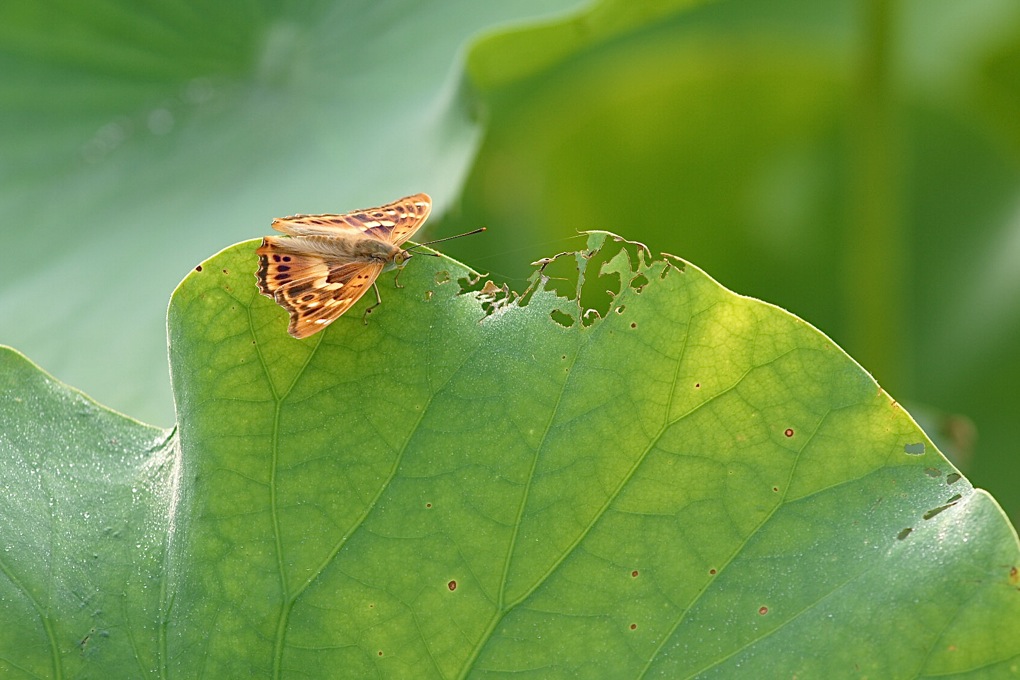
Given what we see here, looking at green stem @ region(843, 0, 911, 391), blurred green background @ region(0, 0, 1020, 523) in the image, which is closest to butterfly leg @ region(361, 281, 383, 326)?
blurred green background @ region(0, 0, 1020, 523)

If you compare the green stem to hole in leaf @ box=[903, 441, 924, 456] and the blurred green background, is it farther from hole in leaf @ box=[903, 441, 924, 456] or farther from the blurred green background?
hole in leaf @ box=[903, 441, 924, 456]

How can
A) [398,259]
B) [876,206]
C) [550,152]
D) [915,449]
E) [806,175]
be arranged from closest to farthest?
[915,449] < [398,259] < [876,206] < [806,175] < [550,152]

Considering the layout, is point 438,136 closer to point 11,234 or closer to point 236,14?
point 236,14

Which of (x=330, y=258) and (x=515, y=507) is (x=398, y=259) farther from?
(x=515, y=507)

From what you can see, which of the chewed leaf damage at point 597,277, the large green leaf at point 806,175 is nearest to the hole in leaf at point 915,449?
the chewed leaf damage at point 597,277

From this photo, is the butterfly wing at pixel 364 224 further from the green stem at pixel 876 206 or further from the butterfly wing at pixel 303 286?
the green stem at pixel 876 206

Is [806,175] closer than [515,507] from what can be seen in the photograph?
No

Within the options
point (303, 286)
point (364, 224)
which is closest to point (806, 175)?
point (364, 224)
